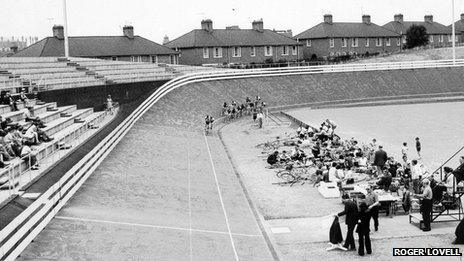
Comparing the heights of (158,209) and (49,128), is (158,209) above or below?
below

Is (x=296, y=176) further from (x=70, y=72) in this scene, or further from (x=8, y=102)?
(x=70, y=72)

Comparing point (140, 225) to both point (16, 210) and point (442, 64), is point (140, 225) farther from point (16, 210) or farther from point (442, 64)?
point (442, 64)

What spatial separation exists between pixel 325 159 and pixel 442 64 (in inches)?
1582

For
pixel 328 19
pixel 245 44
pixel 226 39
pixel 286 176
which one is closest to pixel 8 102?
pixel 286 176

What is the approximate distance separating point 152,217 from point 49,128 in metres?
8.37

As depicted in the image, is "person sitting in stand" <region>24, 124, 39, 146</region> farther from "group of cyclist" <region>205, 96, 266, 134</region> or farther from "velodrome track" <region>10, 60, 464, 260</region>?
"group of cyclist" <region>205, 96, 266, 134</region>

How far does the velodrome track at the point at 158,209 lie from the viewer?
38.0 ft

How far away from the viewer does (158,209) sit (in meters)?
14.9

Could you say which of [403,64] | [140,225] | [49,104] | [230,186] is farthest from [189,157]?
[403,64]

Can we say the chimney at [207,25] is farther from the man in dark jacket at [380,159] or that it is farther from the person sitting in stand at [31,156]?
the person sitting in stand at [31,156]

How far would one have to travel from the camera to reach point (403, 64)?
57.0 metres

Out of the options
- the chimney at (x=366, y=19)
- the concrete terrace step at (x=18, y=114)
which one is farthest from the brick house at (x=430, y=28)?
the concrete terrace step at (x=18, y=114)

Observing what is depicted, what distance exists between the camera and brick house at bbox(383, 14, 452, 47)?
93.1 m

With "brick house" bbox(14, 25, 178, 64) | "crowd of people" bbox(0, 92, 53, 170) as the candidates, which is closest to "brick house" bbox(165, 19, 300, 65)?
"brick house" bbox(14, 25, 178, 64)
